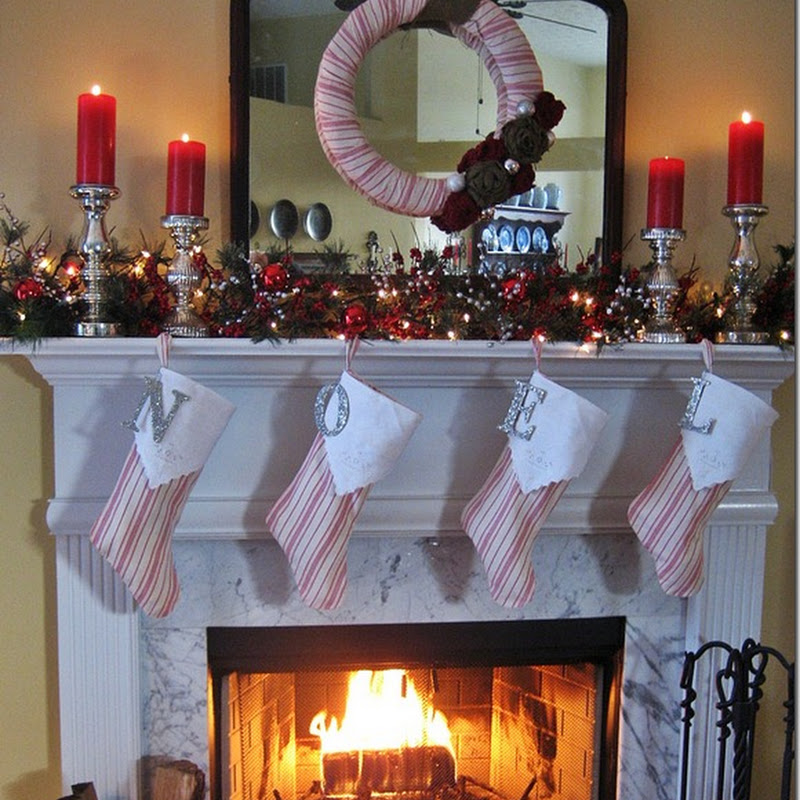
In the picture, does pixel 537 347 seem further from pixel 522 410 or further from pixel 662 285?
pixel 662 285

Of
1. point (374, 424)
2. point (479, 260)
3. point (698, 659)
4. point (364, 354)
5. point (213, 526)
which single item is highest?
point (479, 260)

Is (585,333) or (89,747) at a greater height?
(585,333)

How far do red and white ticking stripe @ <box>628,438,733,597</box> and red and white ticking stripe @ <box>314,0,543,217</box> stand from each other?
1.99 ft

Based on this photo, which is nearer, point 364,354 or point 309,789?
point 364,354

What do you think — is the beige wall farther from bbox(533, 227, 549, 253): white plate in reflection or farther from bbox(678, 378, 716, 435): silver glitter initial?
bbox(678, 378, 716, 435): silver glitter initial

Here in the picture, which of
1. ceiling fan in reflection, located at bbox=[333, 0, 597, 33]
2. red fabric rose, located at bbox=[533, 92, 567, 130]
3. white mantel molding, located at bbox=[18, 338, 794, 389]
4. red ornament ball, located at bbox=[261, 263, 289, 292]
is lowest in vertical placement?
white mantel molding, located at bbox=[18, 338, 794, 389]

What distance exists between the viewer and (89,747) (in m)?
1.57

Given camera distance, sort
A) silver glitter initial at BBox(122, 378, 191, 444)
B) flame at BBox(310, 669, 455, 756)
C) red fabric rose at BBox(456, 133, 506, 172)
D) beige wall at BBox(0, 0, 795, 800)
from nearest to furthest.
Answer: silver glitter initial at BBox(122, 378, 191, 444) < red fabric rose at BBox(456, 133, 506, 172) < beige wall at BBox(0, 0, 795, 800) < flame at BBox(310, 669, 455, 756)

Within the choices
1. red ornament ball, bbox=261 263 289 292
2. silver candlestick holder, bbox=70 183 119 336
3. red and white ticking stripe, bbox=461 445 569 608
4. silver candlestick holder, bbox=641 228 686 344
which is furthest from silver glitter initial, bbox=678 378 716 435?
silver candlestick holder, bbox=70 183 119 336

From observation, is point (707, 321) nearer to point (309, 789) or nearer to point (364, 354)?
point (364, 354)

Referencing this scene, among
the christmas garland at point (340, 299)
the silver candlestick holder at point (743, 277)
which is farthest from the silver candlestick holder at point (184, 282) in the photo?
the silver candlestick holder at point (743, 277)

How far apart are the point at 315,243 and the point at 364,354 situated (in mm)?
294

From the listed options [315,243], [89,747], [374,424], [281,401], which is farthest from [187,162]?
[89,747]

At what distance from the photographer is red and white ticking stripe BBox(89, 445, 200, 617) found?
1406 millimetres
